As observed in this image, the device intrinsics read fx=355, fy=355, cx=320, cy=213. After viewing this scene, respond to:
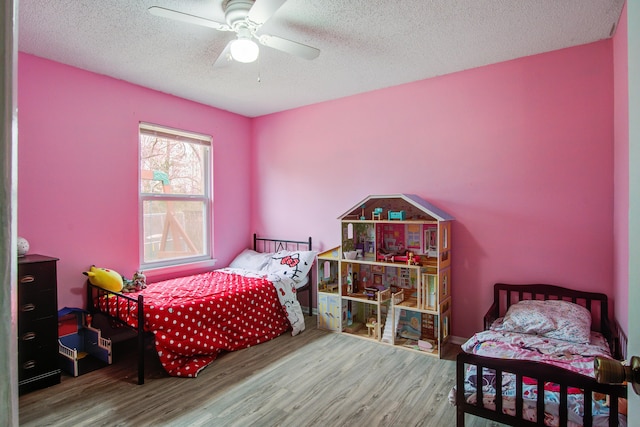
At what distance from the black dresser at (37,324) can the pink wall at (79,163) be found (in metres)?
0.44

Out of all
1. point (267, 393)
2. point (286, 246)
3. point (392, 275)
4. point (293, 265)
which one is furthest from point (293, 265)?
point (267, 393)

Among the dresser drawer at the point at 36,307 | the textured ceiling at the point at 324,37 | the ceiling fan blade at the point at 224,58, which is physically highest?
the textured ceiling at the point at 324,37

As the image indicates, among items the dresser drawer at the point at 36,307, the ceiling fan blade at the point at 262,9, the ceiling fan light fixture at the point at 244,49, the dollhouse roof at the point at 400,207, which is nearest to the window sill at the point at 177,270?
the dresser drawer at the point at 36,307

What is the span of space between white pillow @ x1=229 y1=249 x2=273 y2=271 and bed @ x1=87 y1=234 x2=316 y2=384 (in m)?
0.01

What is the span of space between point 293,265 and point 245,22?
7.99ft

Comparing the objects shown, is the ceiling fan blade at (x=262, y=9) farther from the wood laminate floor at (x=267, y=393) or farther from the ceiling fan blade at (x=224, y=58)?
the wood laminate floor at (x=267, y=393)

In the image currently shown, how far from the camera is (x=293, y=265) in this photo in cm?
388

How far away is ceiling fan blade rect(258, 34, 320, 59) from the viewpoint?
222cm

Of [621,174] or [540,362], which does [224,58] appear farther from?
[621,174]

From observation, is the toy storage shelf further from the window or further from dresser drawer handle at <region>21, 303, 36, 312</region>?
dresser drawer handle at <region>21, 303, 36, 312</region>

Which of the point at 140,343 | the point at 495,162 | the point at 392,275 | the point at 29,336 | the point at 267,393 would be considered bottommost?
the point at 267,393

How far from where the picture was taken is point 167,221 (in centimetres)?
387

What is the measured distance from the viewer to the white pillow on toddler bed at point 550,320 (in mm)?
2412

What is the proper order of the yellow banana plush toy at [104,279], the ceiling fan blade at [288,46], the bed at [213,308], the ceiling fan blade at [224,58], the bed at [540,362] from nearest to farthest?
1. the bed at [540,362]
2. the ceiling fan blade at [288,46]
3. the ceiling fan blade at [224,58]
4. the bed at [213,308]
5. the yellow banana plush toy at [104,279]
